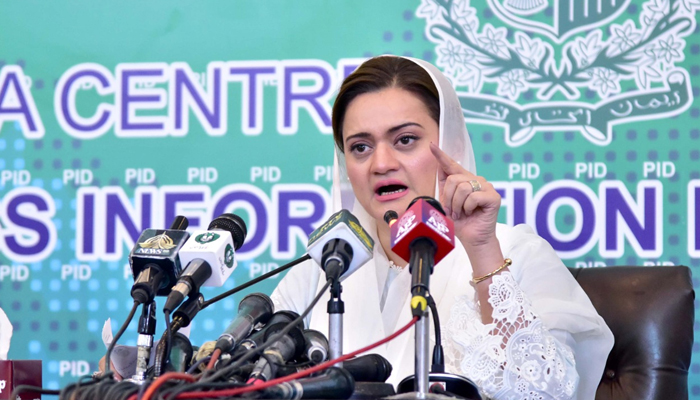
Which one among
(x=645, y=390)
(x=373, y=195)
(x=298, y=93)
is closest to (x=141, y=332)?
(x=373, y=195)

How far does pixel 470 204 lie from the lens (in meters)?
1.57

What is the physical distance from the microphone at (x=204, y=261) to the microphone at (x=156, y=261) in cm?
2

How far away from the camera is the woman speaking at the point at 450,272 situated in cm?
159

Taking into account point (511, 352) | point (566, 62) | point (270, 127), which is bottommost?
point (511, 352)

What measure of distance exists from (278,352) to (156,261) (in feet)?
0.83

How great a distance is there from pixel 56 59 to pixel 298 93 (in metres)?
0.95

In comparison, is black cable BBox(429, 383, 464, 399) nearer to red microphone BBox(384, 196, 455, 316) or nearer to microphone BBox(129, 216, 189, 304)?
red microphone BBox(384, 196, 455, 316)

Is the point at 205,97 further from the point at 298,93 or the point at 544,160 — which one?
the point at 544,160

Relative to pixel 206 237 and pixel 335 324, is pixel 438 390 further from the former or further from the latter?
pixel 206 237

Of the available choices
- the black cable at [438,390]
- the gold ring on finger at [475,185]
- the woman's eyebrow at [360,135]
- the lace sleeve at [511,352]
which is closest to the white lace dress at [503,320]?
the lace sleeve at [511,352]

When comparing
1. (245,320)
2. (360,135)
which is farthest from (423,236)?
(360,135)

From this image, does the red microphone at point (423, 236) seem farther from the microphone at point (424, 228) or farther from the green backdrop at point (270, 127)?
the green backdrop at point (270, 127)

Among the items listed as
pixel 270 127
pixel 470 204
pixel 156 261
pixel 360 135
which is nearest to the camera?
pixel 156 261

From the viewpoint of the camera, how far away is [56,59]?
3.16m
